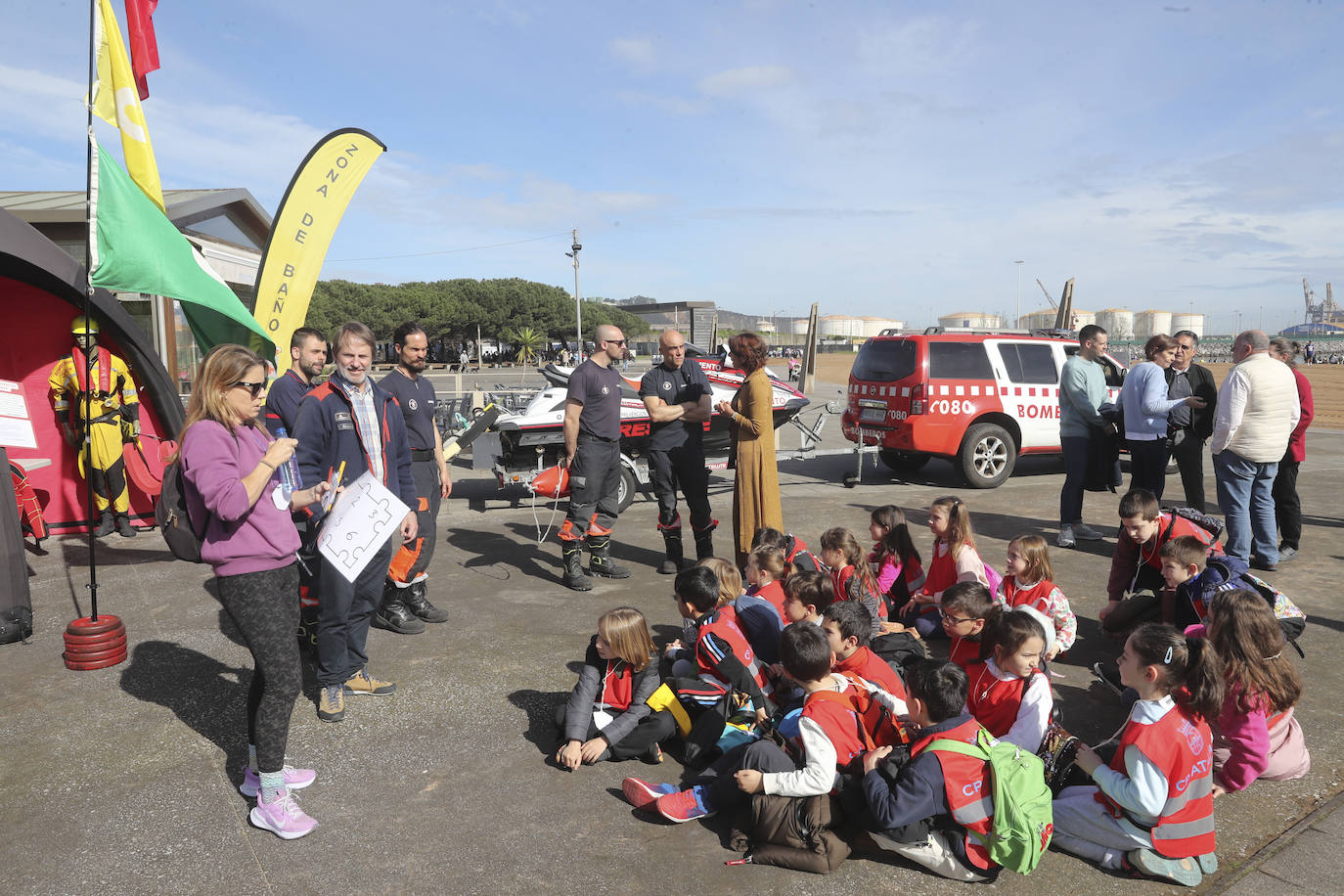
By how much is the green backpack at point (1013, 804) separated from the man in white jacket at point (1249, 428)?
4.15 metres

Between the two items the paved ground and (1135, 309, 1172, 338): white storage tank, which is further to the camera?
(1135, 309, 1172, 338): white storage tank

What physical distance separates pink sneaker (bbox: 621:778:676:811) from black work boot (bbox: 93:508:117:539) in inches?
272

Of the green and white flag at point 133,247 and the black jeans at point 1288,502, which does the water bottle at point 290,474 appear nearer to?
the green and white flag at point 133,247

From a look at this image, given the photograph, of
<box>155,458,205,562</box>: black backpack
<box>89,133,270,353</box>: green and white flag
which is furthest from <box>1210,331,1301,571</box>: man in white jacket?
<box>89,133,270,353</box>: green and white flag

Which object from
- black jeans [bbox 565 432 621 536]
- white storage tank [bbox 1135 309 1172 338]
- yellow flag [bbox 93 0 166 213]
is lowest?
black jeans [bbox 565 432 621 536]

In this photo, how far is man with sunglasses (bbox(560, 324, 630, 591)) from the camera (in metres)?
5.98

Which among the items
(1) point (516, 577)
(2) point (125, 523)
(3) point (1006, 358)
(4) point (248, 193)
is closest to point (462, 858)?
(1) point (516, 577)

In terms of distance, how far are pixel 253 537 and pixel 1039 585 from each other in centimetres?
368

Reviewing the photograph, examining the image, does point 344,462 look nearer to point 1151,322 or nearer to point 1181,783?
point 1181,783

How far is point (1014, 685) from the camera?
3.29 m

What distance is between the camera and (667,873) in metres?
2.83

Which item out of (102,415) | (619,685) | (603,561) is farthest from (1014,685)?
(102,415)

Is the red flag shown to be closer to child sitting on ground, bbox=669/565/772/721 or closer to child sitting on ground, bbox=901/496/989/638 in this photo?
child sitting on ground, bbox=669/565/772/721

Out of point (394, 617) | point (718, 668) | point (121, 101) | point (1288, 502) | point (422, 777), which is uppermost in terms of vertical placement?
point (121, 101)
